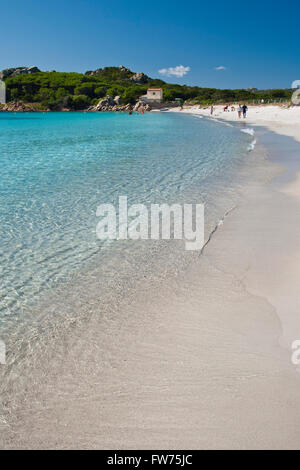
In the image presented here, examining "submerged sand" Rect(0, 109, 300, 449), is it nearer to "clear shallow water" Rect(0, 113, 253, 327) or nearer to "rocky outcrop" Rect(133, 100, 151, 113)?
"clear shallow water" Rect(0, 113, 253, 327)

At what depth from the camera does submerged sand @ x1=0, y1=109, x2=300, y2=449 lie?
8.07 ft

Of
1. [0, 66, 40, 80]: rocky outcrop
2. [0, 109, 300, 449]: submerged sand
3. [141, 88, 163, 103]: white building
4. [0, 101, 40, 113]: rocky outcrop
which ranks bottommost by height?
[0, 109, 300, 449]: submerged sand

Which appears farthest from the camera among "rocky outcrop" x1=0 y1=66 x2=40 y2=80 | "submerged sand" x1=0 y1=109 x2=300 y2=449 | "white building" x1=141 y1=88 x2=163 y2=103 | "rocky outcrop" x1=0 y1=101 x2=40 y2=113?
"rocky outcrop" x1=0 y1=66 x2=40 y2=80


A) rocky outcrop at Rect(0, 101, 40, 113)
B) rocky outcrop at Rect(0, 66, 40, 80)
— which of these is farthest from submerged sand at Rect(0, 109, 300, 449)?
rocky outcrop at Rect(0, 66, 40, 80)

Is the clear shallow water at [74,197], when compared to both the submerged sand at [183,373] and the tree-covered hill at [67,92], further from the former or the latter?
the tree-covered hill at [67,92]

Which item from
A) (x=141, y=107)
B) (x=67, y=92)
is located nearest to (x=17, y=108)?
(x=67, y=92)

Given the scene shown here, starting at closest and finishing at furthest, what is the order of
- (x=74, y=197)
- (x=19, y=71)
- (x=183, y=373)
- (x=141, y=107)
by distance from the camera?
(x=183, y=373) < (x=74, y=197) < (x=141, y=107) < (x=19, y=71)

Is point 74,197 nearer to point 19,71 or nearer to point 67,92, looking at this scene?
point 67,92

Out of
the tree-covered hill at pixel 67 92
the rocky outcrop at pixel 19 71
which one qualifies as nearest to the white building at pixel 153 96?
the tree-covered hill at pixel 67 92

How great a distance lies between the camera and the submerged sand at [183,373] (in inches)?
96.8

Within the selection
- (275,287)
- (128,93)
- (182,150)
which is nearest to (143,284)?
(275,287)

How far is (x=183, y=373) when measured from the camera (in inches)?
118

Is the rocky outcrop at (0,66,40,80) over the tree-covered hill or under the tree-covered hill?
over
